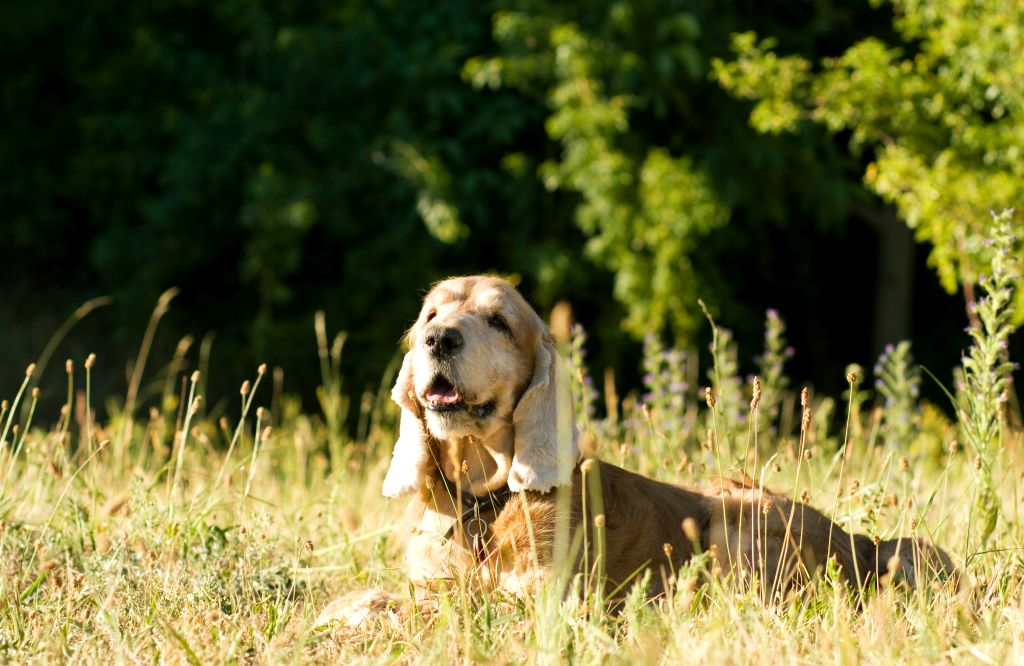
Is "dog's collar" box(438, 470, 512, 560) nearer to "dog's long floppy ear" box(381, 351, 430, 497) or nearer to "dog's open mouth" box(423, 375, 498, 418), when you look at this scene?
"dog's long floppy ear" box(381, 351, 430, 497)

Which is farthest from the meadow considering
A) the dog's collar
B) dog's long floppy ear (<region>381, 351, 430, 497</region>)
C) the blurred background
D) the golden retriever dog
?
the blurred background

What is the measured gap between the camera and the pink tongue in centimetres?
352

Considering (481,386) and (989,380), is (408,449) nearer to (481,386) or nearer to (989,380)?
(481,386)

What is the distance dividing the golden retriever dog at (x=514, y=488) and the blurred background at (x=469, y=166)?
3756 mm

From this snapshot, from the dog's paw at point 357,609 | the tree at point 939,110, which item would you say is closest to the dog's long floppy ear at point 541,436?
the dog's paw at point 357,609

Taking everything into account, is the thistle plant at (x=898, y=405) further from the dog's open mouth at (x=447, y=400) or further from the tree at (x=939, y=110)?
the dog's open mouth at (x=447, y=400)

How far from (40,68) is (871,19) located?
826cm

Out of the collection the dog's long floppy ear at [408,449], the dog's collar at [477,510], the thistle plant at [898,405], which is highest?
the dog's long floppy ear at [408,449]

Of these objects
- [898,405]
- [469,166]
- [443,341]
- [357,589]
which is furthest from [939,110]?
[357,589]

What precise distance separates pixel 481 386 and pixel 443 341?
0.60ft

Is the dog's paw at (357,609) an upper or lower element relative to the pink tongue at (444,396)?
lower

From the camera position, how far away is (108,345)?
12164mm

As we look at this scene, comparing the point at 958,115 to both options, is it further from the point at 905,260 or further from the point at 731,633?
the point at 731,633

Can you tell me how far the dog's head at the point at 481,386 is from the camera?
350 cm
